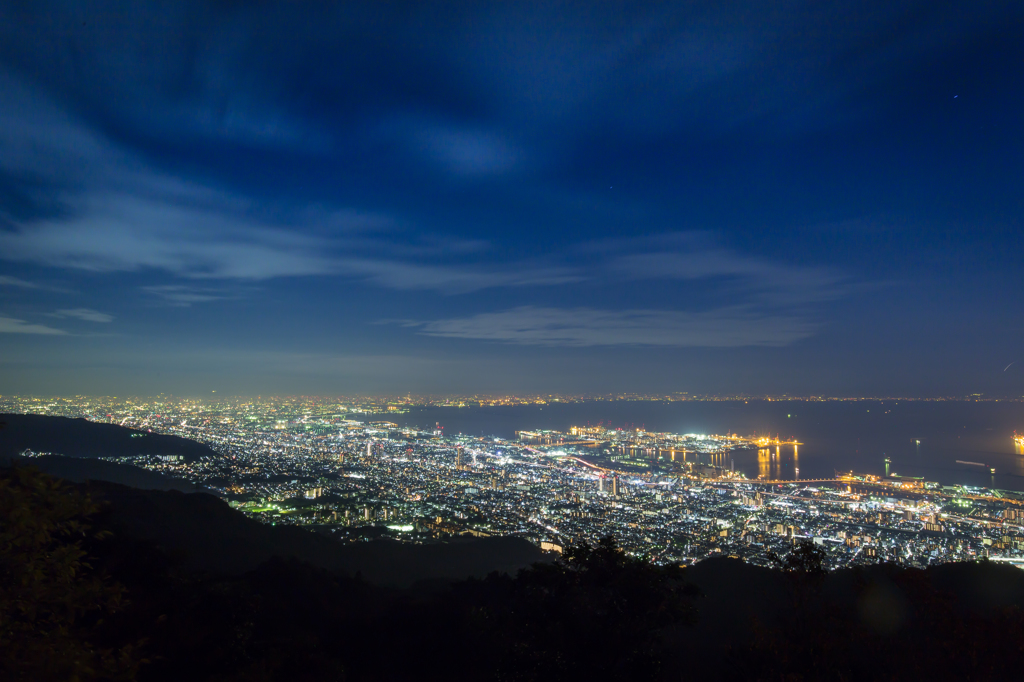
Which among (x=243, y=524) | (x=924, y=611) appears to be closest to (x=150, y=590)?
(x=243, y=524)

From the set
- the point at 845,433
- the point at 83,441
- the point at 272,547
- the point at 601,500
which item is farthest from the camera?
the point at 845,433

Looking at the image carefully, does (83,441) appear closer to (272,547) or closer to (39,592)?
(272,547)

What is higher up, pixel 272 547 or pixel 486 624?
pixel 486 624

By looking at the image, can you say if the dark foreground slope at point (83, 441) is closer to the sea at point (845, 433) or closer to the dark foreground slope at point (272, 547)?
the dark foreground slope at point (272, 547)

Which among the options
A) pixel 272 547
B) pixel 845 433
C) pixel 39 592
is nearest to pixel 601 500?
pixel 272 547

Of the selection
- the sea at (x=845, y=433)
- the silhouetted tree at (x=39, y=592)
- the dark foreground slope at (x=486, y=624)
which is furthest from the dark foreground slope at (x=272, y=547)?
the sea at (x=845, y=433)

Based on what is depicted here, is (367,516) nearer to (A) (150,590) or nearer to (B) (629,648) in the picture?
(A) (150,590)

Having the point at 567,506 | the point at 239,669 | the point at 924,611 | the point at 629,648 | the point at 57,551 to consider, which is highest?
the point at 57,551
